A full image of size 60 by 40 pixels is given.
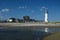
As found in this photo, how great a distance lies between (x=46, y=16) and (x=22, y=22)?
16048 millimetres

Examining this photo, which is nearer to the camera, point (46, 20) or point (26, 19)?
point (26, 19)

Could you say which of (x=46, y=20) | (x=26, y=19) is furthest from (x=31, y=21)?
(x=46, y=20)

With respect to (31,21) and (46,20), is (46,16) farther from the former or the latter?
(31,21)

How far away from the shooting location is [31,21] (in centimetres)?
10469

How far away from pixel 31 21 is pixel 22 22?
5.53 metres

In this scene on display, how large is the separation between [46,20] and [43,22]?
2506 mm

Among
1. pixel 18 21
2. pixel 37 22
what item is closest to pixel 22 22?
pixel 18 21

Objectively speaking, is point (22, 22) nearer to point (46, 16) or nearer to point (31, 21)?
point (31, 21)

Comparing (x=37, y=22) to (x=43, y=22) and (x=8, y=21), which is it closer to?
(x=43, y=22)

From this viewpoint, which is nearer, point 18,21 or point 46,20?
point 18,21

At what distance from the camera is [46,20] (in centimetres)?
10938

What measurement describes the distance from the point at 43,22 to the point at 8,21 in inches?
860

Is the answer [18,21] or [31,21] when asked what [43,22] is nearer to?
[31,21]

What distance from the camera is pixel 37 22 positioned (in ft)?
351
